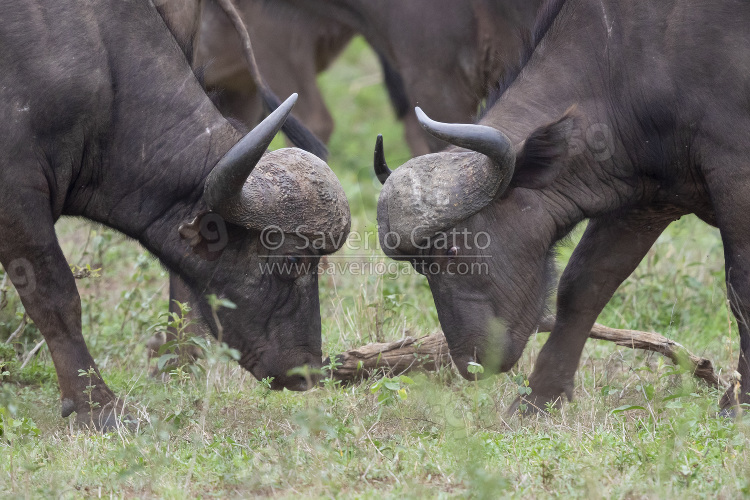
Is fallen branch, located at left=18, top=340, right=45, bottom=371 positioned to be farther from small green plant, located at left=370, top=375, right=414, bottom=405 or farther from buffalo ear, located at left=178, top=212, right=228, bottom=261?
small green plant, located at left=370, top=375, right=414, bottom=405

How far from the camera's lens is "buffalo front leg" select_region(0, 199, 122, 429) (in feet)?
16.5

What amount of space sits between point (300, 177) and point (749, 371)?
8.12ft

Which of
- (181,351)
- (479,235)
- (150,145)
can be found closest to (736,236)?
(479,235)

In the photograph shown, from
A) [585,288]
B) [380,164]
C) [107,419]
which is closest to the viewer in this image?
[107,419]

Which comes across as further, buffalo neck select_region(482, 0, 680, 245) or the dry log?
the dry log

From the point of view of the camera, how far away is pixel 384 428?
4.89 m

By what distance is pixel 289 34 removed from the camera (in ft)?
30.6

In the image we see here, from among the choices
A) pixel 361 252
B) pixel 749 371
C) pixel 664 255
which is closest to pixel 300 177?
pixel 749 371

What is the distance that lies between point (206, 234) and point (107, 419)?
108 cm

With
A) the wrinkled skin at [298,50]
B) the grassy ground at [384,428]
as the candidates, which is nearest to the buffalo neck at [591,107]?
the grassy ground at [384,428]

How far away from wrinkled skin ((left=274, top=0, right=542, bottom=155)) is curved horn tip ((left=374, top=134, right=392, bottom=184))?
168 centimetres

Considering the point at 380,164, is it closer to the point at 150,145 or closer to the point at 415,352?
the point at 415,352

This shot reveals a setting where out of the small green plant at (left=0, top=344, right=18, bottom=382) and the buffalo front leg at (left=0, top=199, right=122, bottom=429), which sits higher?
the buffalo front leg at (left=0, top=199, right=122, bottom=429)

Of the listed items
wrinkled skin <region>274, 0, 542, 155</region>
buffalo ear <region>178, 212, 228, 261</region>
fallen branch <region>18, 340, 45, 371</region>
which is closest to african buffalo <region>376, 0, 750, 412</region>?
buffalo ear <region>178, 212, 228, 261</region>
